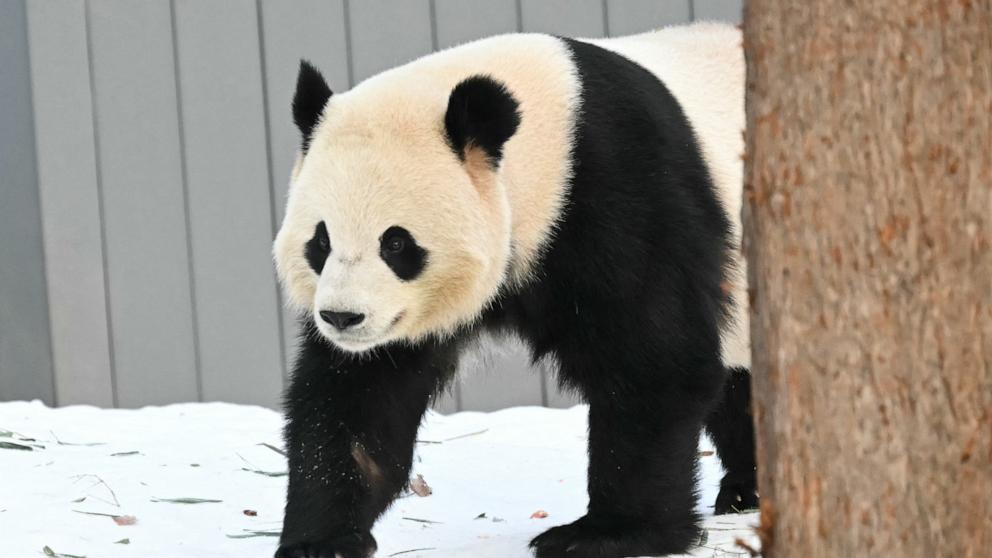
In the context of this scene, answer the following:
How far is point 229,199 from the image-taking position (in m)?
5.59

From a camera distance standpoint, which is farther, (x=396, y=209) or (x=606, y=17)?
(x=606, y=17)

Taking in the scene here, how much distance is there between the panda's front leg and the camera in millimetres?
3303

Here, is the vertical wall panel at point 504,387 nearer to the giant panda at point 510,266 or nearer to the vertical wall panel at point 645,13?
the vertical wall panel at point 645,13

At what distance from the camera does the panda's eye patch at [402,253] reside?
3.07 metres

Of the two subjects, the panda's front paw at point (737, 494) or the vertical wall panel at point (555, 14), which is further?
the vertical wall panel at point (555, 14)

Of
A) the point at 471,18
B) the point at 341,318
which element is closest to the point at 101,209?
the point at 471,18

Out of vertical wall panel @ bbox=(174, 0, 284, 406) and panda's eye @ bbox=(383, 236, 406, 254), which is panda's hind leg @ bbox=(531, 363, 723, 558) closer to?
panda's eye @ bbox=(383, 236, 406, 254)

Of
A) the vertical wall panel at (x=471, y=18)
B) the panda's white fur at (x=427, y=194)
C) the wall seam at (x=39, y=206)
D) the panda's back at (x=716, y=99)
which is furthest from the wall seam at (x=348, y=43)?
the panda's white fur at (x=427, y=194)

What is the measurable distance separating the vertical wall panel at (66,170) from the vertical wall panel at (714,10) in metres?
2.45

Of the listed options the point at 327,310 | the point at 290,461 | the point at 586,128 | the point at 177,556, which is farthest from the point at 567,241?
the point at 177,556

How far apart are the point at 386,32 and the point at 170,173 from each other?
3.40ft

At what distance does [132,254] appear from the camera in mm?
5633

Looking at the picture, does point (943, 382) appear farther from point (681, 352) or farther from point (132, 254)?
point (132, 254)

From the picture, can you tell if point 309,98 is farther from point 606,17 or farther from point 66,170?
point 66,170
